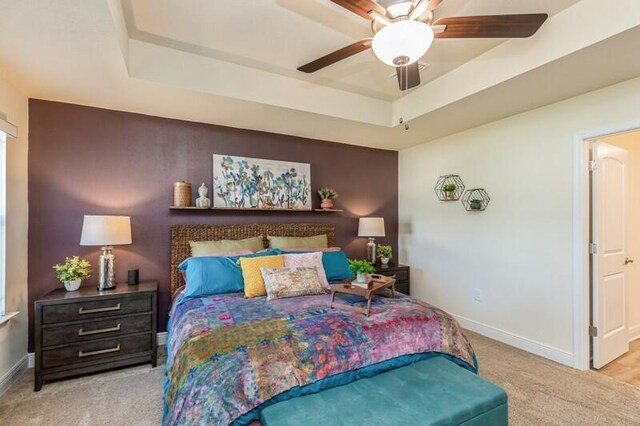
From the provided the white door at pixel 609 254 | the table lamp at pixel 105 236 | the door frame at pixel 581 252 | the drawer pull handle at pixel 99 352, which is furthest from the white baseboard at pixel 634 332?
the table lamp at pixel 105 236

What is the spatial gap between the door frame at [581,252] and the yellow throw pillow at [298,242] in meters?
2.51

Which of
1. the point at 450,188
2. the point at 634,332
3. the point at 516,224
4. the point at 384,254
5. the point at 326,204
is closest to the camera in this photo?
the point at 516,224

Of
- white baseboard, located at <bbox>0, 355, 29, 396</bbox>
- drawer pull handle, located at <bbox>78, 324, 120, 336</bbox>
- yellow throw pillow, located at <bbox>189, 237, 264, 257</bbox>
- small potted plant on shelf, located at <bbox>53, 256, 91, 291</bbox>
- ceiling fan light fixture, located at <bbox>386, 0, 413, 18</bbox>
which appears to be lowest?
white baseboard, located at <bbox>0, 355, 29, 396</bbox>

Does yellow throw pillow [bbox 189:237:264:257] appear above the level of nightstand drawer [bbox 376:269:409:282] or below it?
above

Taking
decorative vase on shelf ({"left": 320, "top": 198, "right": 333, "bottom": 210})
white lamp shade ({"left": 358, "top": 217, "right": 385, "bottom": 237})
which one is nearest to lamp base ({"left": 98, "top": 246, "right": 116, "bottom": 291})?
decorative vase on shelf ({"left": 320, "top": 198, "right": 333, "bottom": 210})

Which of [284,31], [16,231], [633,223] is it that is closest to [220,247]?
[16,231]

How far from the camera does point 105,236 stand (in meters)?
2.67

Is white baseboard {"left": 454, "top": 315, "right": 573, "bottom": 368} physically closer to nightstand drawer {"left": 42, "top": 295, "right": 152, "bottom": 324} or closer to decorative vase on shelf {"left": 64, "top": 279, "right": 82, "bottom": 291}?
nightstand drawer {"left": 42, "top": 295, "right": 152, "bottom": 324}

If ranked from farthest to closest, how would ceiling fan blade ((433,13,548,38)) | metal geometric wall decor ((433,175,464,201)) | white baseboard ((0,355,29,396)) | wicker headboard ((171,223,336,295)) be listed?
metal geometric wall decor ((433,175,464,201)) < wicker headboard ((171,223,336,295)) < white baseboard ((0,355,29,396)) < ceiling fan blade ((433,13,548,38))

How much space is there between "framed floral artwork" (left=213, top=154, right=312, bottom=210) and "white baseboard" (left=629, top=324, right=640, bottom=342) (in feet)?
12.8

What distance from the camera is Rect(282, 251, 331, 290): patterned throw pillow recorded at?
2.85m

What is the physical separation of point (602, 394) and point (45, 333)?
4.31m

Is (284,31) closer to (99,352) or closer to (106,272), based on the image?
(106,272)

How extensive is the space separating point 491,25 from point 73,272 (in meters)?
3.59
